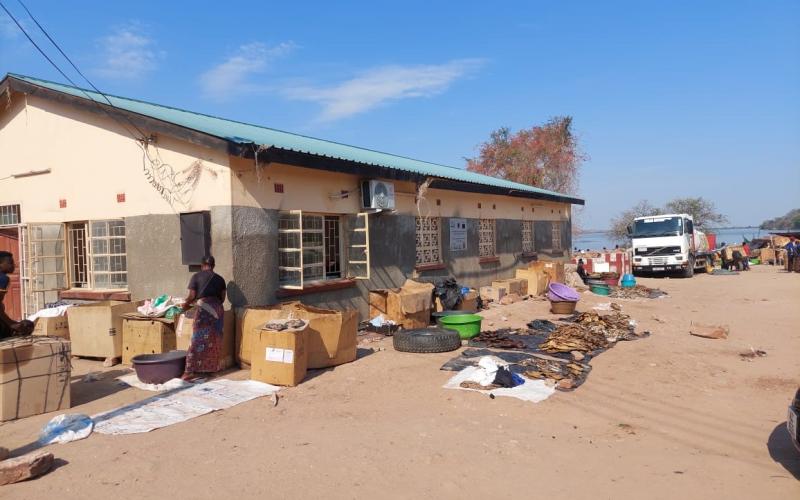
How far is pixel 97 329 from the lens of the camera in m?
7.93

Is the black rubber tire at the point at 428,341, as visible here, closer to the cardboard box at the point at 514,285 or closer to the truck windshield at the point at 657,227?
the cardboard box at the point at 514,285

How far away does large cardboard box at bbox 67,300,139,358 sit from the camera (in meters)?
7.84

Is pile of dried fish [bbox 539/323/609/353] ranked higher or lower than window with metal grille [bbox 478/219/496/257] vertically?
lower

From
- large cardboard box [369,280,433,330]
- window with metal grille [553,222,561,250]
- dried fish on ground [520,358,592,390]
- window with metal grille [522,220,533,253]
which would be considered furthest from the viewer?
window with metal grille [553,222,561,250]

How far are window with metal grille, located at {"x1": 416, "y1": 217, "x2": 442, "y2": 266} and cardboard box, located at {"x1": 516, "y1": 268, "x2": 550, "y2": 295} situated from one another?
12.5ft

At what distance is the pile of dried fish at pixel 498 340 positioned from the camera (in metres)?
8.39

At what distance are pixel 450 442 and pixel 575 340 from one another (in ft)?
14.5

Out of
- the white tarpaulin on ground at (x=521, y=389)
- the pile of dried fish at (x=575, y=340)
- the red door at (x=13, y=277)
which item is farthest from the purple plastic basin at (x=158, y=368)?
the red door at (x=13, y=277)

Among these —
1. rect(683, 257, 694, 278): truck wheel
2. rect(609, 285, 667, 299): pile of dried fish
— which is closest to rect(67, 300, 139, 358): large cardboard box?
rect(609, 285, 667, 299): pile of dried fish

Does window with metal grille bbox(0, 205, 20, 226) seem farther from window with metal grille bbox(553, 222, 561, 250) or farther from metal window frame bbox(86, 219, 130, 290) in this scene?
window with metal grille bbox(553, 222, 561, 250)

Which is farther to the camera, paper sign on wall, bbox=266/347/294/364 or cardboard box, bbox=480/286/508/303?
cardboard box, bbox=480/286/508/303

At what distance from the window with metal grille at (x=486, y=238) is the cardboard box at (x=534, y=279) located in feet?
3.58

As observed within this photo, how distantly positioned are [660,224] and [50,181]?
2190 cm

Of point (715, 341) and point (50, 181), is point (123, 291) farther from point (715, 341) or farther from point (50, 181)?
point (715, 341)
